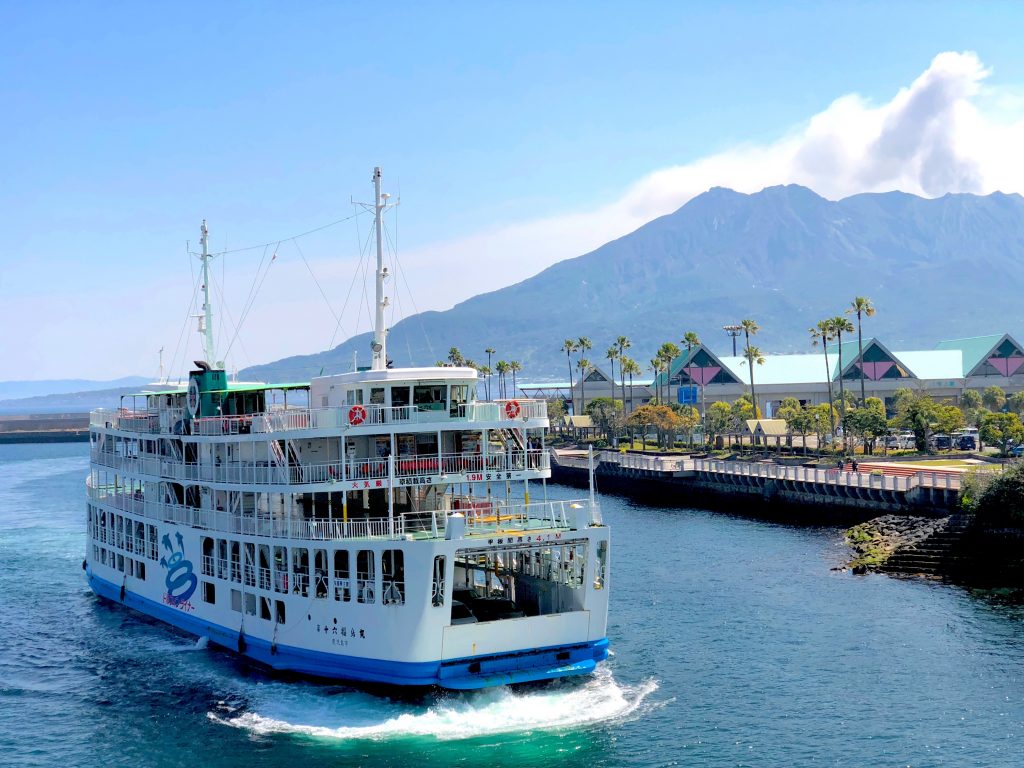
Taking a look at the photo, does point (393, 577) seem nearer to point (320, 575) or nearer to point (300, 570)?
point (320, 575)

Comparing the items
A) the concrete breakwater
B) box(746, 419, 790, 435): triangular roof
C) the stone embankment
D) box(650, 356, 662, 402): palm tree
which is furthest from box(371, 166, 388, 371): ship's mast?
box(650, 356, 662, 402): palm tree

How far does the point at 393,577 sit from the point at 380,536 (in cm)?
140

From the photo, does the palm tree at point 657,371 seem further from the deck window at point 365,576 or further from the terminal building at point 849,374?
the deck window at point 365,576

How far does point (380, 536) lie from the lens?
29594 mm

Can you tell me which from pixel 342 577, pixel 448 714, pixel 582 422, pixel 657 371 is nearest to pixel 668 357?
pixel 657 371

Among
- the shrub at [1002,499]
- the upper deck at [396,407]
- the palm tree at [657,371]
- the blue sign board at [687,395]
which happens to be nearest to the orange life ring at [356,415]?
the upper deck at [396,407]

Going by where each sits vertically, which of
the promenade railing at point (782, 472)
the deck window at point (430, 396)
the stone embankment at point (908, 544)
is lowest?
the stone embankment at point (908, 544)

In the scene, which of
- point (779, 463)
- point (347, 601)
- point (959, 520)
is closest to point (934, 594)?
point (959, 520)

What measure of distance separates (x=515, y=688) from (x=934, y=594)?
71.1ft

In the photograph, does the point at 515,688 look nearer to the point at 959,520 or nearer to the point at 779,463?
the point at 959,520

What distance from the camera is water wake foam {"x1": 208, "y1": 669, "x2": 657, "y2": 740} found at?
2766cm

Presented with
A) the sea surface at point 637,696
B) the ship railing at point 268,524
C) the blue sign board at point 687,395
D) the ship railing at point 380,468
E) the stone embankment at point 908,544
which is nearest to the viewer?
the sea surface at point 637,696

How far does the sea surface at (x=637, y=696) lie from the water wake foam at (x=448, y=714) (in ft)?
0.20

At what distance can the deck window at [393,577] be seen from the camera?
1114 inches
